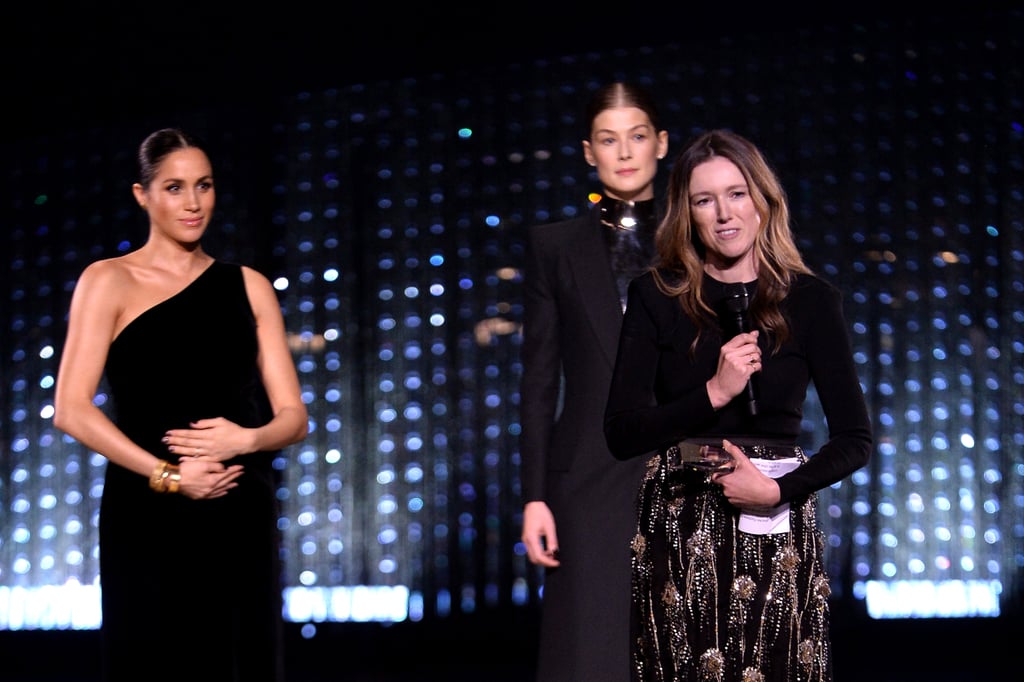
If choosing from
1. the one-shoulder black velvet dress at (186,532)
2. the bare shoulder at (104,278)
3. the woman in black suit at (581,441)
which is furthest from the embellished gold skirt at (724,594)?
the bare shoulder at (104,278)

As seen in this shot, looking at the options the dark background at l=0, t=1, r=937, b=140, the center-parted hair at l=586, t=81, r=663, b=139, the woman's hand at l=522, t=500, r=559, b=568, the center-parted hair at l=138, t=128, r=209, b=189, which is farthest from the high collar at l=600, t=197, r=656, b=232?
the dark background at l=0, t=1, r=937, b=140

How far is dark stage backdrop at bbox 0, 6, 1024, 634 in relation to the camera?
421cm

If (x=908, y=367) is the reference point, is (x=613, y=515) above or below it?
below

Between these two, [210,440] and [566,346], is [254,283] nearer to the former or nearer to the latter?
[210,440]

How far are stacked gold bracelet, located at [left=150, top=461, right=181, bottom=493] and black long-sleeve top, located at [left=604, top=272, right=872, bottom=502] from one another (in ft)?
3.00

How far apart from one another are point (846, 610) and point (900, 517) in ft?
1.19

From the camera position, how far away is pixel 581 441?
7.69 feet

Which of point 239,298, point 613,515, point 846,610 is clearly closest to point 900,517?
point 846,610

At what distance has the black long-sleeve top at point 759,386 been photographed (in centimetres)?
153

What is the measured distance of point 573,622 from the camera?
2342mm

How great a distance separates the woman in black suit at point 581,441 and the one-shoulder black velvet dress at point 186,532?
0.51m

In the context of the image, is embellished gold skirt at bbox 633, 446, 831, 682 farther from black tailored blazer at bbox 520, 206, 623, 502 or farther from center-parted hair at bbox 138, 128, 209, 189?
center-parted hair at bbox 138, 128, 209, 189

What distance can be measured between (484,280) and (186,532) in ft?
7.56

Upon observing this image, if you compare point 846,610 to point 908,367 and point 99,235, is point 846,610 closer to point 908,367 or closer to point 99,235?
point 908,367
